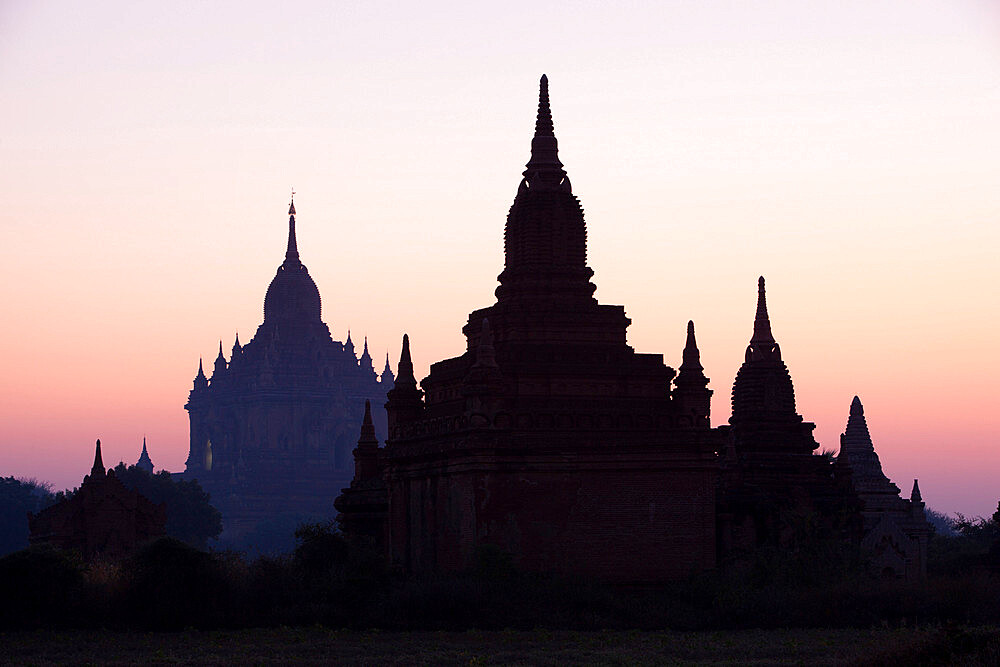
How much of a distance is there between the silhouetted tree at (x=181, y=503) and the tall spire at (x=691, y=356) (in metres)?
83.9

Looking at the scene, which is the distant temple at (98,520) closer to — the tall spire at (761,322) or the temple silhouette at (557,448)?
the temple silhouette at (557,448)

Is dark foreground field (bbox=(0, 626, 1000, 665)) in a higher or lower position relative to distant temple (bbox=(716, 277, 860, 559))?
lower

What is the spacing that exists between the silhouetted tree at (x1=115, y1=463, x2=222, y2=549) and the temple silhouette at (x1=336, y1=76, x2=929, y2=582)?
256 feet

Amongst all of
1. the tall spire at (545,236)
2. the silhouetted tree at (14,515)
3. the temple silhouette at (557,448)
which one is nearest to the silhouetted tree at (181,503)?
the silhouetted tree at (14,515)

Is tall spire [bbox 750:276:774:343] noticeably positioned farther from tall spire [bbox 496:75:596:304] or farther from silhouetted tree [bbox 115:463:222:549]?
silhouetted tree [bbox 115:463:222:549]

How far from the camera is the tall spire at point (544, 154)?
48.1 m

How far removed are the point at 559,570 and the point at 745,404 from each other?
15.2 metres

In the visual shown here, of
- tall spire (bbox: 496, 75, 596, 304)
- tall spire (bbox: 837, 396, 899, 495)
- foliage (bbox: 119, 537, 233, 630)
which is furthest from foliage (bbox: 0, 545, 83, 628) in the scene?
tall spire (bbox: 837, 396, 899, 495)

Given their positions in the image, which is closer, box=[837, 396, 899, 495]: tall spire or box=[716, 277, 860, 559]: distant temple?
box=[716, 277, 860, 559]: distant temple

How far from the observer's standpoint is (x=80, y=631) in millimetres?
37531

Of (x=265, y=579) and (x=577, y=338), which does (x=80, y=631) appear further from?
(x=577, y=338)

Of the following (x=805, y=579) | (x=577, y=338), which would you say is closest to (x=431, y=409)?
(x=577, y=338)

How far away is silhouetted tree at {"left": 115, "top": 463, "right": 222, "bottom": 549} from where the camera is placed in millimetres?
125875

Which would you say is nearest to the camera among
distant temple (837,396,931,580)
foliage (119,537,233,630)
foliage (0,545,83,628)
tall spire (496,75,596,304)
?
foliage (0,545,83,628)
